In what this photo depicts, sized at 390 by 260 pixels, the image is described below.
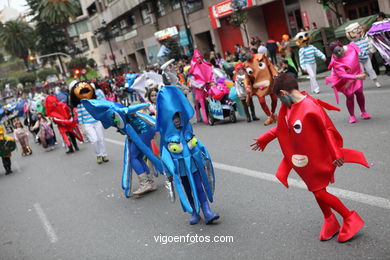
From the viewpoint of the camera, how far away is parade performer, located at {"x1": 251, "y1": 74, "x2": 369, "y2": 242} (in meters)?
4.36

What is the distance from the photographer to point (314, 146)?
4.39 metres

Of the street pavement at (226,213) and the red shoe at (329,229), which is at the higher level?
the red shoe at (329,229)

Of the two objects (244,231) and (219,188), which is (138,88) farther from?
(244,231)

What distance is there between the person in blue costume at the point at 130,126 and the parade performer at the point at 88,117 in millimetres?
2553

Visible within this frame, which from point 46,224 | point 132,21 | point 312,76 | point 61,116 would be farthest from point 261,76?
point 132,21

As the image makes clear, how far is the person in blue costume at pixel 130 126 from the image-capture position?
7402mm

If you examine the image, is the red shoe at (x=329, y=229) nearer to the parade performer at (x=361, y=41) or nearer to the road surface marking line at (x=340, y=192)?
the road surface marking line at (x=340, y=192)

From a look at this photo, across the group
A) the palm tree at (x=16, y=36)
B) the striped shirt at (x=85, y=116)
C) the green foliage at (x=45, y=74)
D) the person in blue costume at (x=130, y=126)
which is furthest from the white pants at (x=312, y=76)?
the green foliage at (x=45, y=74)

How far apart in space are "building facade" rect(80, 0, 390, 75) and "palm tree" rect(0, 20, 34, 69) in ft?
92.3

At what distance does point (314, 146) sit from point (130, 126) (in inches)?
145

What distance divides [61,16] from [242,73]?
5554 cm

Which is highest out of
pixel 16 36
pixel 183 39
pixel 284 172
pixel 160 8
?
pixel 16 36

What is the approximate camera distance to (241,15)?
2494 cm

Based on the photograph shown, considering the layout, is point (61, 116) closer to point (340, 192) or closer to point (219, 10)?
point (340, 192)
